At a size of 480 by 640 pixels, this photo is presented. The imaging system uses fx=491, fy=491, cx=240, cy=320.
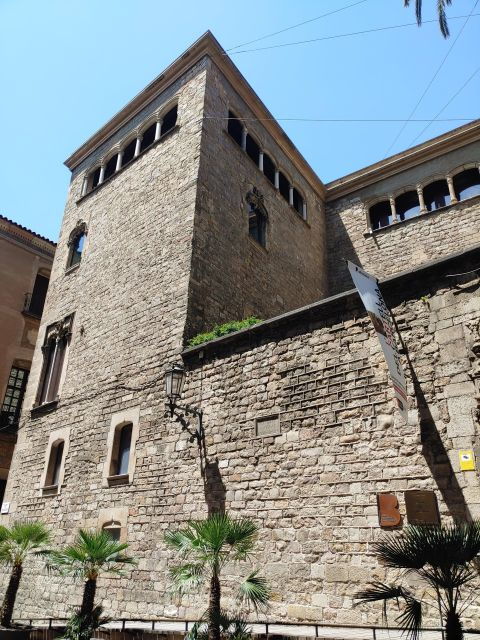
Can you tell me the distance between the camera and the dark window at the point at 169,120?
14.5 m

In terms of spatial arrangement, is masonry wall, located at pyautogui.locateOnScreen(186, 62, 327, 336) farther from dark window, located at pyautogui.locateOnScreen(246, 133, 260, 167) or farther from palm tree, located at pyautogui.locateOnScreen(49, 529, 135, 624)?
palm tree, located at pyautogui.locateOnScreen(49, 529, 135, 624)

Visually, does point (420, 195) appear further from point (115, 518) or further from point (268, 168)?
point (115, 518)

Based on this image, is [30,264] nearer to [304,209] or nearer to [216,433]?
[304,209]

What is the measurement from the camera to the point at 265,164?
52.0 ft

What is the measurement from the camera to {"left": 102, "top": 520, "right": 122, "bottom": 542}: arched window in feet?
30.2

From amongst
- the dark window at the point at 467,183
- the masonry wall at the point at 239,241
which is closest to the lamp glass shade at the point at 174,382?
the masonry wall at the point at 239,241

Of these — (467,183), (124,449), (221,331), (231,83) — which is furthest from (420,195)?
(124,449)

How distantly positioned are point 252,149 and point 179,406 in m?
9.44

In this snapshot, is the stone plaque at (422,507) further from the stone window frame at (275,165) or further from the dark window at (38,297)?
the dark window at (38,297)

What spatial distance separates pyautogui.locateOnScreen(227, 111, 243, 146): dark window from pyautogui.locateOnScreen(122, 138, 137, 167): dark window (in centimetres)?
309

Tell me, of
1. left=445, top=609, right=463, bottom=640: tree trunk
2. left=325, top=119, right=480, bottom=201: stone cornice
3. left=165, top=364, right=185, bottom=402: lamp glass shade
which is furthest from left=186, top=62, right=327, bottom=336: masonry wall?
left=445, top=609, right=463, bottom=640: tree trunk

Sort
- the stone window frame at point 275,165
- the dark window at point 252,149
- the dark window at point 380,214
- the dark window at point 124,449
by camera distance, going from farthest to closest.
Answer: the dark window at point 380,214
the dark window at point 252,149
the stone window frame at point 275,165
the dark window at point 124,449

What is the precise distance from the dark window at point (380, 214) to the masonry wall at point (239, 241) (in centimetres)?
211

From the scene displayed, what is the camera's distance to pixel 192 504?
8.22m
